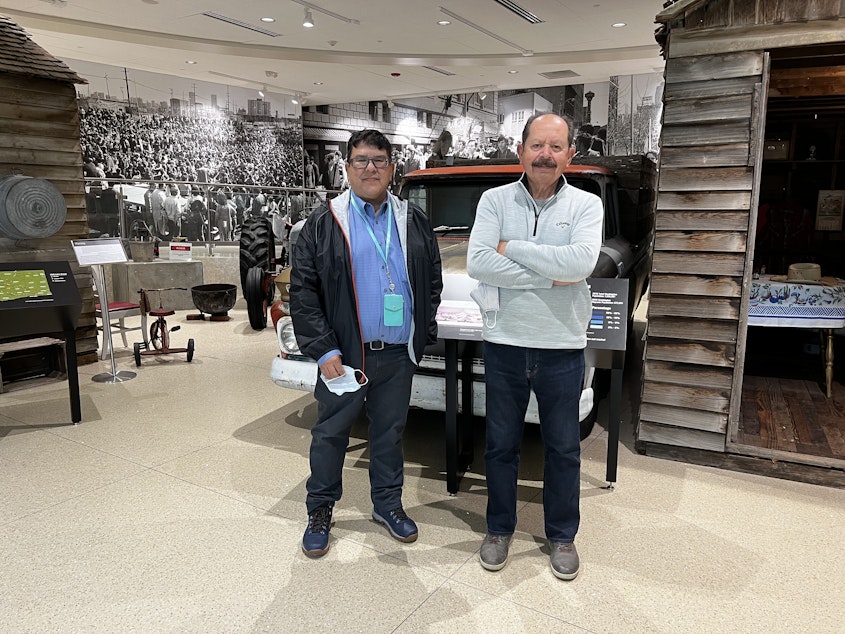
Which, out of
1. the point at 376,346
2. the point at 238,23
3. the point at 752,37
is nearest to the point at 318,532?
the point at 376,346

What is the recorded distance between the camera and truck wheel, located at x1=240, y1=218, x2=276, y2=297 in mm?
7801

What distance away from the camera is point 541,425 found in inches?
99.6

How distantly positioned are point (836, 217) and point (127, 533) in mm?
6432

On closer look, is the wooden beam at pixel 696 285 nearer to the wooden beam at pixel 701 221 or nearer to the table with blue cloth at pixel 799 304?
the wooden beam at pixel 701 221

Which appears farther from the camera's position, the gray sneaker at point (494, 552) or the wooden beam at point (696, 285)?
the wooden beam at point (696, 285)

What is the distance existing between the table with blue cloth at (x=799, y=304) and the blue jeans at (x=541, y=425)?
254cm

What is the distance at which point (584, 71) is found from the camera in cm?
1225

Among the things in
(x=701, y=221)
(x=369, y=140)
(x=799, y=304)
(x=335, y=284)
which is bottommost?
(x=799, y=304)

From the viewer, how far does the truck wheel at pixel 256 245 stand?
7801mm

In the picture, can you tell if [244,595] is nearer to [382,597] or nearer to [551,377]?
[382,597]

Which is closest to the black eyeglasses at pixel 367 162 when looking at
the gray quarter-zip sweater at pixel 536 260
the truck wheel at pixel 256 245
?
the gray quarter-zip sweater at pixel 536 260

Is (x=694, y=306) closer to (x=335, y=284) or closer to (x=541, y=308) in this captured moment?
(x=541, y=308)

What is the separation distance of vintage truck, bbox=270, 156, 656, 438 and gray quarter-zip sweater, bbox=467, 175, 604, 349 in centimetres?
85

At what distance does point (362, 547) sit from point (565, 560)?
2.95ft
